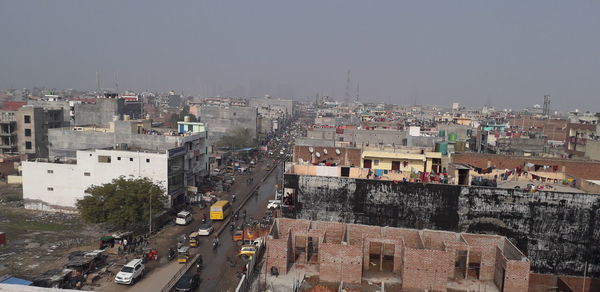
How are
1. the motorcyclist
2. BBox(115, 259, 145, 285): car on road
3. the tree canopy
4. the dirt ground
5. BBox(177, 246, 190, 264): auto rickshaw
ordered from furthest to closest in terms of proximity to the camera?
1. the tree canopy
2. the motorcyclist
3. BBox(177, 246, 190, 264): auto rickshaw
4. the dirt ground
5. BBox(115, 259, 145, 285): car on road

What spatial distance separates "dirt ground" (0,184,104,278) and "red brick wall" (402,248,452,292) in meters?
19.7

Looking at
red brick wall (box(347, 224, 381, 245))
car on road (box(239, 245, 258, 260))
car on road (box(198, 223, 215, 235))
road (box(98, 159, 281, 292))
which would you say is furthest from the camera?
car on road (box(198, 223, 215, 235))

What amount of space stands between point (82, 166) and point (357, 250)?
28.9 m

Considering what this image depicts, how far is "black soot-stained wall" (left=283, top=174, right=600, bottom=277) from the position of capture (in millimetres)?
20906

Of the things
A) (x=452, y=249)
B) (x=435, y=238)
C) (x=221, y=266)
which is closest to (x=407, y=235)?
(x=435, y=238)

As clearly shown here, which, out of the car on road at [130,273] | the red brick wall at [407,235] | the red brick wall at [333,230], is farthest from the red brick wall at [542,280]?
the car on road at [130,273]

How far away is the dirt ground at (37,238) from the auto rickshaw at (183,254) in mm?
6062

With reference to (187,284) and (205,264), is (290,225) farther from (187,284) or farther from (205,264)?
(205,264)

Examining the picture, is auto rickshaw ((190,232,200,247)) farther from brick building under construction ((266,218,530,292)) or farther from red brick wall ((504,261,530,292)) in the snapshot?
red brick wall ((504,261,530,292))

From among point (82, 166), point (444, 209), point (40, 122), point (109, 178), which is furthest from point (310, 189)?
point (40, 122)

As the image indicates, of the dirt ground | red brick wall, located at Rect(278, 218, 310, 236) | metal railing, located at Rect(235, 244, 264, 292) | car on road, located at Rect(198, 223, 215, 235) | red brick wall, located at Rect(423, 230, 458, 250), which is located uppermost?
red brick wall, located at Rect(278, 218, 310, 236)

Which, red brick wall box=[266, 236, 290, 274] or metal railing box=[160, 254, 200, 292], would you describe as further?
metal railing box=[160, 254, 200, 292]

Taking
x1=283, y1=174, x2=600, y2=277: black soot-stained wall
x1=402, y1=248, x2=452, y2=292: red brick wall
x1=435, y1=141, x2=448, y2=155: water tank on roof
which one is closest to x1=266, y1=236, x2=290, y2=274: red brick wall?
x1=402, y1=248, x2=452, y2=292: red brick wall

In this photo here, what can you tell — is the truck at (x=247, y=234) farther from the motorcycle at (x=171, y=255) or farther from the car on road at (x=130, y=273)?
the car on road at (x=130, y=273)
